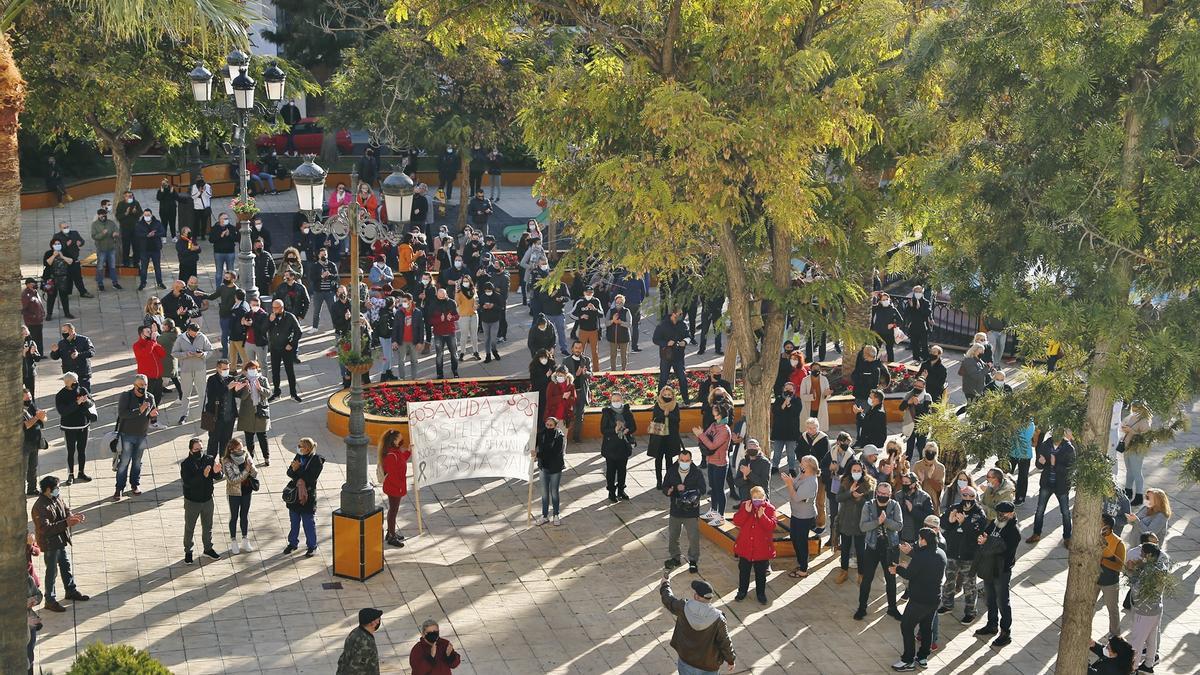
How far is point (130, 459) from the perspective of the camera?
1883 cm

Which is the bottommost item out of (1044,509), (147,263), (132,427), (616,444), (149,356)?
(1044,509)

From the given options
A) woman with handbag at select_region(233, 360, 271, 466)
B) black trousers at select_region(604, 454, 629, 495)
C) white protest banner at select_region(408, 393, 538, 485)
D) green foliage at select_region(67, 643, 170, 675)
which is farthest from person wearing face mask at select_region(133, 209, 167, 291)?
green foliage at select_region(67, 643, 170, 675)

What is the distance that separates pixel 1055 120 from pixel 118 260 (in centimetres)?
2245

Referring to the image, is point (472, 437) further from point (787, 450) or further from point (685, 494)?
point (787, 450)

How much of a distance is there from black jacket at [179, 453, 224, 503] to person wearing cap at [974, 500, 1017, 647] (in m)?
8.14

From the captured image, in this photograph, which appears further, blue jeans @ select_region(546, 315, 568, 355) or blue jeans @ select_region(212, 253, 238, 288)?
blue jeans @ select_region(212, 253, 238, 288)

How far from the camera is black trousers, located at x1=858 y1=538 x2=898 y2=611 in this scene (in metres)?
16.0

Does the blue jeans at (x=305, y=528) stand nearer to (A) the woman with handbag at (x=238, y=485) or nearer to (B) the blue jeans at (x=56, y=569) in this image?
(A) the woman with handbag at (x=238, y=485)

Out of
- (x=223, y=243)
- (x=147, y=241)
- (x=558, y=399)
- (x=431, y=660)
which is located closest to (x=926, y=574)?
(x=431, y=660)

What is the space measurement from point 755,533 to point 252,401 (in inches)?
281

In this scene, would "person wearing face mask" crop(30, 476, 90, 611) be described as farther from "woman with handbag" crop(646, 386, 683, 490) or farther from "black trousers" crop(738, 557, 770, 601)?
"woman with handbag" crop(646, 386, 683, 490)

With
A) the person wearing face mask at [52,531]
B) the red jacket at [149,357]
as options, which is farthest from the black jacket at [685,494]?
the red jacket at [149,357]

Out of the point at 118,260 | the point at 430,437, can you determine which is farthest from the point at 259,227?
the point at 430,437

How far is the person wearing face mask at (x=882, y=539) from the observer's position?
52.5ft
